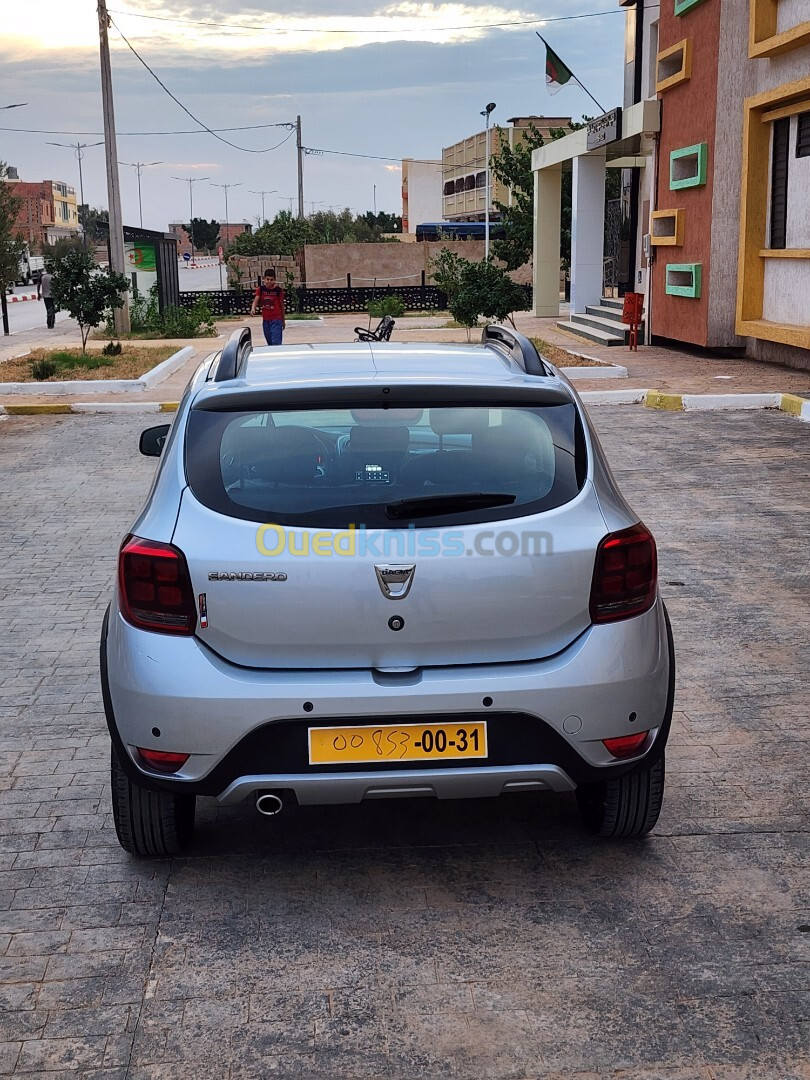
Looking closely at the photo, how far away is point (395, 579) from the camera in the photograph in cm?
363

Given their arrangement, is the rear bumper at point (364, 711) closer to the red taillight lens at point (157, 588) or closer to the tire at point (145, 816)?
the red taillight lens at point (157, 588)

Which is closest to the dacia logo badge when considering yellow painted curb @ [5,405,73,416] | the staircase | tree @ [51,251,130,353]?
yellow painted curb @ [5,405,73,416]

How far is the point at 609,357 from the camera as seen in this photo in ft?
75.5

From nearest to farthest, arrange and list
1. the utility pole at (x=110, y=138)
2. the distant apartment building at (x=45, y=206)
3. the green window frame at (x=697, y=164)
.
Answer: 1. the green window frame at (x=697, y=164)
2. the utility pole at (x=110, y=138)
3. the distant apartment building at (x=45, y=206)

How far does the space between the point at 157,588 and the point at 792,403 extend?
42.7 feet

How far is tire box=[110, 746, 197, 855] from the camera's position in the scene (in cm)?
401

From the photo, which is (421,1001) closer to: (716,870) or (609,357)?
(716,870)

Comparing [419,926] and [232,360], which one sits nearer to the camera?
[419,926]

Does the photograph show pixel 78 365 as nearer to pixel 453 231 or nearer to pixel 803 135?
pixel 803 135

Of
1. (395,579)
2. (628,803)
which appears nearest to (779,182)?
(628,803)

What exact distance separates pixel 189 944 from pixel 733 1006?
150 cm

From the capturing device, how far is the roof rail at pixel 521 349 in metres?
4.38

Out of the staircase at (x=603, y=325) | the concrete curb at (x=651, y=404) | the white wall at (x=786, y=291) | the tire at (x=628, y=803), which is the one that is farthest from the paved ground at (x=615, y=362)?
the tire at (x=628, y=803)

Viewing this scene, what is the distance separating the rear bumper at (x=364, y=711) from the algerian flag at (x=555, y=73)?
1223 inches
